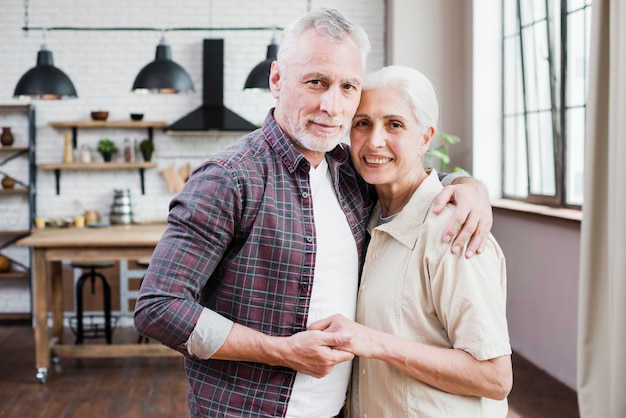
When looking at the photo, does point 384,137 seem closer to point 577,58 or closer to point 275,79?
point 275,79

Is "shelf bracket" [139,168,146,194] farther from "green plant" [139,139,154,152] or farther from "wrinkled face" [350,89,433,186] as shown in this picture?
"wrinkled face" [350,89,433,186]

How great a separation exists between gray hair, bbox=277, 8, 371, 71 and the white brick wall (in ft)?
20.7

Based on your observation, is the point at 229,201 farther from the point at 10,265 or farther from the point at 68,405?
the point at 10,265

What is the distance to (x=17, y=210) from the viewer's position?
7855mm

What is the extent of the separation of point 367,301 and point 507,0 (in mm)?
5810

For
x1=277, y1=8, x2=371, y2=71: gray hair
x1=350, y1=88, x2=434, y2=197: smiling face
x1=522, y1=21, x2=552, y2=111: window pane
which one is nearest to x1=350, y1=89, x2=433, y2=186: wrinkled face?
x1=350, y1=88, x2=434, y2=197: smiling face

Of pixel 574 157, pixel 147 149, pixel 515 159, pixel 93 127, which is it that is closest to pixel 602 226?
pixel 574 157

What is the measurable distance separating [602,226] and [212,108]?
15.1 feet

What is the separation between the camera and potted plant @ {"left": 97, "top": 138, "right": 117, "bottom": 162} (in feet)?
25.4

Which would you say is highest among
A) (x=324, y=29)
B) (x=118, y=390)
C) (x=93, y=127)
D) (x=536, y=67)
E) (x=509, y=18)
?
(x=509, y=18)

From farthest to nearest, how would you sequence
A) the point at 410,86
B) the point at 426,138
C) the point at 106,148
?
the point at 106,148
the point at 426,138
the point at 410,86

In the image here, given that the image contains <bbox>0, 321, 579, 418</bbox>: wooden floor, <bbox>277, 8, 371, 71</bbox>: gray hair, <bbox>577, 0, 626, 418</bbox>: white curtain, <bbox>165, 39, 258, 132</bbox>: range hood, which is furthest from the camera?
<bbox>165, 39, 258, 132</bbox>: range hood

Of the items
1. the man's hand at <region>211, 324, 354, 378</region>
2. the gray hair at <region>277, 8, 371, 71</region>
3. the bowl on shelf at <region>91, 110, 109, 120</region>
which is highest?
the bowl on shelf at <region>91, 110, 109, 120</region>

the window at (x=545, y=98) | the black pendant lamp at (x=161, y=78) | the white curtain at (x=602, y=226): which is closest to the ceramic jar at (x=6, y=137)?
the black pendant lamp at (x=161, y=78)
